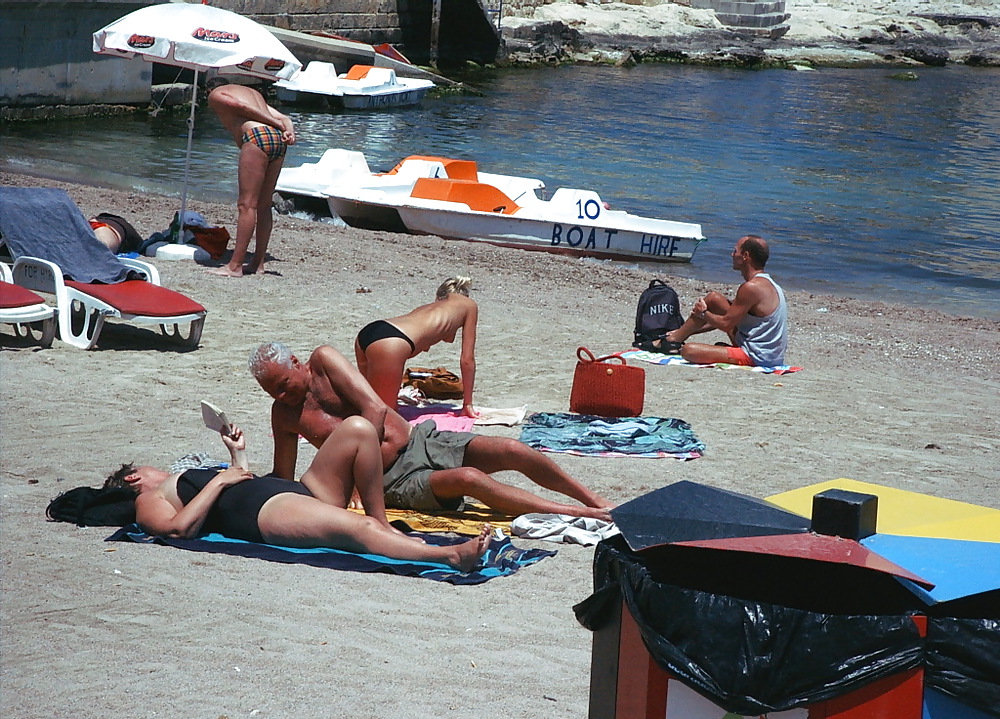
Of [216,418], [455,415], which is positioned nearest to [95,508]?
[216,418]

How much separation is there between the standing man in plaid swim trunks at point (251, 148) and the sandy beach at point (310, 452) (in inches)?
18.0

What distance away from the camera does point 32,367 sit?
735cm

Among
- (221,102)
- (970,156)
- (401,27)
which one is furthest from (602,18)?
(221,102)

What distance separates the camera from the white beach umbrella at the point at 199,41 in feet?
32.8

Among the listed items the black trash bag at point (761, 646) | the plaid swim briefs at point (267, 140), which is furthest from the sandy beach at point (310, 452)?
the black trash bag at point (761, 646)

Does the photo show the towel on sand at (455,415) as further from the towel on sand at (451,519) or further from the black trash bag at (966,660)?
the black trash bag at (966,660)

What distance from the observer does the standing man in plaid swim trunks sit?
9.97 metres

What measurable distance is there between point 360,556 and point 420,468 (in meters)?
0.73

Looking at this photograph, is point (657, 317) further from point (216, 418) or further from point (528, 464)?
point (216, 418)

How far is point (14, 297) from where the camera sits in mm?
7469

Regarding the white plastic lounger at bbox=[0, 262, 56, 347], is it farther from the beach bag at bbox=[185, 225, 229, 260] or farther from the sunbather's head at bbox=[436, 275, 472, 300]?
the beach bag at bbox=[185, 225, 229, 260]

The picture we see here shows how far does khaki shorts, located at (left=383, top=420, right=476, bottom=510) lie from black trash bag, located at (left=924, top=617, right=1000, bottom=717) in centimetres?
356

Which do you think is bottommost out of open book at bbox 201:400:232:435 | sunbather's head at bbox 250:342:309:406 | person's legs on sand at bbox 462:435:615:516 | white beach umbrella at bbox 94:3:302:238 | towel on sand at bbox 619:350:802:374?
towel on sand at bbox 619:350:802:374

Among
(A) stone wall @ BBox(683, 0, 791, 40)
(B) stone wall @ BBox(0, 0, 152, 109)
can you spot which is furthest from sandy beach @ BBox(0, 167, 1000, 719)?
(A) stone wall @ BBox(683, 0, 791, 40)
